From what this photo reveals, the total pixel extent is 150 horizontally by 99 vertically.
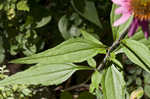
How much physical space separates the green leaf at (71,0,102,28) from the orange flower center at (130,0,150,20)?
699 mm

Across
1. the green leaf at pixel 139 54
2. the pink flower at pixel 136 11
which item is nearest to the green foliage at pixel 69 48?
the green leaf at pixel 139 54

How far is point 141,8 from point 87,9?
2.53ft

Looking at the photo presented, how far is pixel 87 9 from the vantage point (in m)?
2.02

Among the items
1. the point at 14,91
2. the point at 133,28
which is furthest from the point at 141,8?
the point at 14,91

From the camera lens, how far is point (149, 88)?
215 cm

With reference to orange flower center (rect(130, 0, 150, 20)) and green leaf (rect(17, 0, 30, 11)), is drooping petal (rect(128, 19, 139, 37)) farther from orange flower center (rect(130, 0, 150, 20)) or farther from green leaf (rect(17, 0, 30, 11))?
green leaf (rect(17, 0, 30, 11))

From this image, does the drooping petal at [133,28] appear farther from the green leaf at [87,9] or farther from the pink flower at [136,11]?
the green leaf at [87,9]

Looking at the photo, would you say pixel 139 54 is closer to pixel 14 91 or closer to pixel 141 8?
pixel 141 8

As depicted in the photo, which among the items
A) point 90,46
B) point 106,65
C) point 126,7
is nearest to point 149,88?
point 106,65

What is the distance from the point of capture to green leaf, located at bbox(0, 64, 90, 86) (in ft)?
4.75

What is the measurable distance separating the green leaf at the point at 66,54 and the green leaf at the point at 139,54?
0.18m

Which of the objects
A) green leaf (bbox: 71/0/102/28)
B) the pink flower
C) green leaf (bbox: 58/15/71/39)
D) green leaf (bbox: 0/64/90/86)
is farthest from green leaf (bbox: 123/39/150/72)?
green leaf (bbox: 58/15/71/39)

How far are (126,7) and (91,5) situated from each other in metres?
0.78

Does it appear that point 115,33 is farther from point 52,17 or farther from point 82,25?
point 52,17
